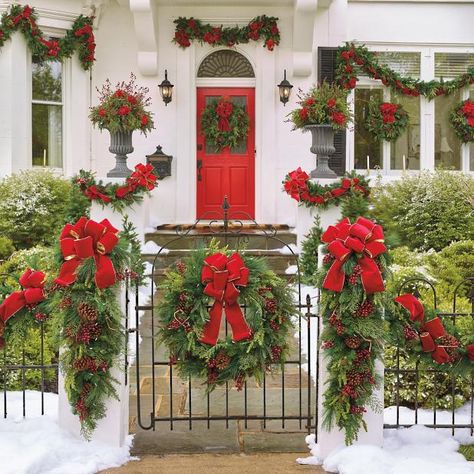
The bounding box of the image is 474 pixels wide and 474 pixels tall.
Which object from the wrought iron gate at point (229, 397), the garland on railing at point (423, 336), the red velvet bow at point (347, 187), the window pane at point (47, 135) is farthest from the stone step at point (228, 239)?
the garland on railing at point (423, 336)

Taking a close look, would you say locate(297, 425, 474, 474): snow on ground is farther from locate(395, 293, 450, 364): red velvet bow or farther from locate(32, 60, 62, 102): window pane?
locate(32, 60, 62, 102): window pane

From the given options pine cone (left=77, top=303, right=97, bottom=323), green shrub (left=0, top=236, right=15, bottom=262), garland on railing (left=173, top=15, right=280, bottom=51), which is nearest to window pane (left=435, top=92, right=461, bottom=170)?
garland on railing (left=173, top=15, right=280, bottom=51)

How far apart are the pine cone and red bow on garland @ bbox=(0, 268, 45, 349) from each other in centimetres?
42

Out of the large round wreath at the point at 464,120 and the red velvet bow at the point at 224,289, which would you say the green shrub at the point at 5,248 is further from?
the large round wreath at the point at 464,120

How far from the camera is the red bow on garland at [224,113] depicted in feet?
37.8

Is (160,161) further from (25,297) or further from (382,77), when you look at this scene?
(25,297)

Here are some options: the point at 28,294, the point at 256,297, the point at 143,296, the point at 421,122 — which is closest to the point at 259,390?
the point at 256,297

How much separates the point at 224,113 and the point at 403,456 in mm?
8058

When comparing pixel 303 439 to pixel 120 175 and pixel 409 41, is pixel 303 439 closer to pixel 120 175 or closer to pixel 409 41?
pixel 120 175

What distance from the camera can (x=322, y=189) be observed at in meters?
9.51

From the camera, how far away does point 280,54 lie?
38.0 ft

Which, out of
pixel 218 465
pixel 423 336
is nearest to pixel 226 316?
pixel 218 465

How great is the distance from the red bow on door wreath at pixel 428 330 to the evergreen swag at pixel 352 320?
256 mm

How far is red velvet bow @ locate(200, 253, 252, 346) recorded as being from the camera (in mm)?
4230
